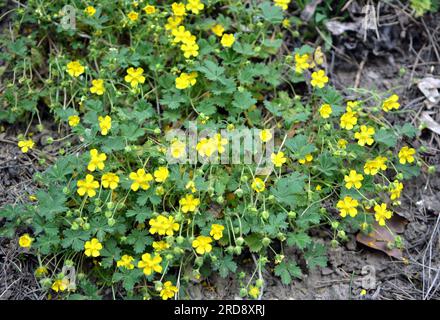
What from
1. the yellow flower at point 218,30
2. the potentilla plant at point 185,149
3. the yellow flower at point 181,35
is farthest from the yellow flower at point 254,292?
the yellow flower at point 218,30

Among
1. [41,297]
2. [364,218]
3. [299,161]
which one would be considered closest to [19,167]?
[41,297]

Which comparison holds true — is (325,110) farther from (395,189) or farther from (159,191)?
(159,191)

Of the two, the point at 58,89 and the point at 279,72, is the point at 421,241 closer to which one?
the point at 279,72

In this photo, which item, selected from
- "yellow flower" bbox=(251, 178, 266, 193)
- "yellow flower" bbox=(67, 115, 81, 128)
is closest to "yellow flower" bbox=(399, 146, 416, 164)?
"yellow flower" bbox=(251, 178, 266, 193)

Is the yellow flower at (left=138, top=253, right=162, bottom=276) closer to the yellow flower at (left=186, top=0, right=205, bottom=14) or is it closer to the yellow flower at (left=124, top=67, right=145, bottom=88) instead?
the yellow flower at (left=124, top=67, right=145, bottom=88)

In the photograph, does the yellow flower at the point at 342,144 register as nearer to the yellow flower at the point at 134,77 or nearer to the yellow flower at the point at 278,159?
the yellow flower at the point at 278,159
